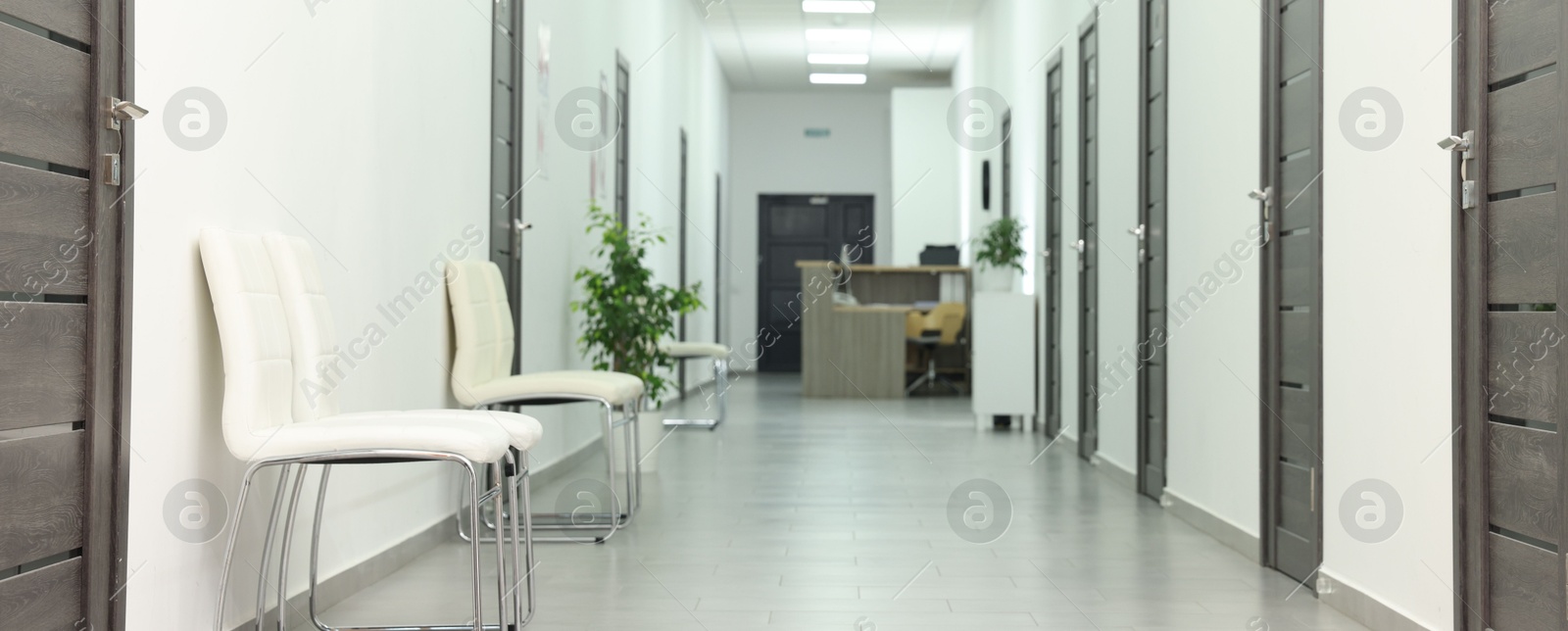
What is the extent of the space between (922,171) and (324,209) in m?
9.40

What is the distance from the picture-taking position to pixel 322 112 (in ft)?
8.64

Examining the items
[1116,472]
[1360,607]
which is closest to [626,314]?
[1116,472]

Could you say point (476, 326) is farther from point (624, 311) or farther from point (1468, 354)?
point (1468, 354)

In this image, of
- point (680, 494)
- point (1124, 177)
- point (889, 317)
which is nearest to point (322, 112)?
point (680, 494)

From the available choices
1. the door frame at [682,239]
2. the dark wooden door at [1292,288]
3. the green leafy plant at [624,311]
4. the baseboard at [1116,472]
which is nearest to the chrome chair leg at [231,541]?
the dark wooden door at [1292,288]

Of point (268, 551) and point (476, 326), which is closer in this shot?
point (268, 551)

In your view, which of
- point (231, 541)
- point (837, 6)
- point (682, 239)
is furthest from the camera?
point (837, 6)

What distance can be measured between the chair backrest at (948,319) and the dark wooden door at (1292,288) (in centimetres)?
625

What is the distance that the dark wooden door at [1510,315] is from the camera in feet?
6.27

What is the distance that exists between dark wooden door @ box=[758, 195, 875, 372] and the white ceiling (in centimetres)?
129

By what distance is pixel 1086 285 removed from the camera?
18.6 ft

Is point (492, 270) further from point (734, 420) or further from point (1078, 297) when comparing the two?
point (734, 420)

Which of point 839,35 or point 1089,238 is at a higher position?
point 839,35

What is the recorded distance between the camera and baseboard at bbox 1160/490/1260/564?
329 cm
